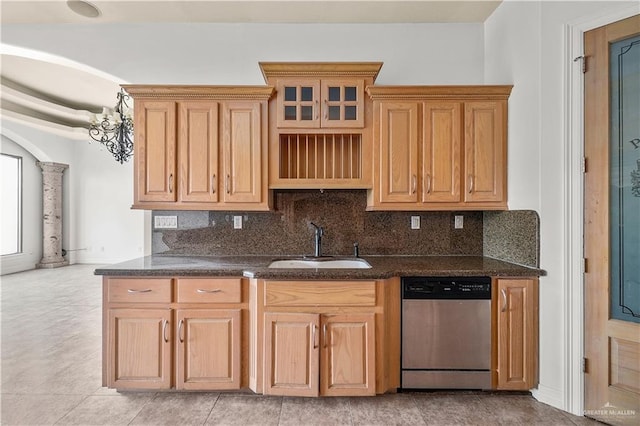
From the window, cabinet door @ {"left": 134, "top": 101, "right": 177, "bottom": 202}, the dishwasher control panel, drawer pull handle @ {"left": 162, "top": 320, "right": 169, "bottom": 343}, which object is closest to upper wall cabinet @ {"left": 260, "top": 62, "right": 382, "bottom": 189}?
cabinet door @ {"left": 134, "top": 101, "right": 177, "bottom": 202}

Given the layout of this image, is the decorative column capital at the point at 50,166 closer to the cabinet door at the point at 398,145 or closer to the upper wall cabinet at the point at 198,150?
the upper wall cabinet at the point at 198,150

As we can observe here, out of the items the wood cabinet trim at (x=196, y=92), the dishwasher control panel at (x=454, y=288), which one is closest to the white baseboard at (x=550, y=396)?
the dishwasher control panel at (x=454, y=288)

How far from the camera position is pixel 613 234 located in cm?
211

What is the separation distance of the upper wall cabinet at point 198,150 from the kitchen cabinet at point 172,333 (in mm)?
657

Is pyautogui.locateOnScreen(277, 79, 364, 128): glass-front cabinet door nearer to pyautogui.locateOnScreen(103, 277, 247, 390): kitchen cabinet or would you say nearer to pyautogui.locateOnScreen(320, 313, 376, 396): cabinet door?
pyautogui.locateOnScreen(103, 277, 247, 390): kitchen cabinet

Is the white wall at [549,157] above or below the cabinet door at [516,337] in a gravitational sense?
above

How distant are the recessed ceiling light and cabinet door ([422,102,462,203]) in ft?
9.16

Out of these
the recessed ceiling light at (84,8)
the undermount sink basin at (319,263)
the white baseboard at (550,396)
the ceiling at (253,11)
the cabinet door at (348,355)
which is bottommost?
the white baseboard at (550,396)

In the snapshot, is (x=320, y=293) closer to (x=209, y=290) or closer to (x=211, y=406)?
(x=209, y=290)

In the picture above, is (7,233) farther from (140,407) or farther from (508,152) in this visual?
(508,152)

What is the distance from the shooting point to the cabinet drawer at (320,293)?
2246 mm

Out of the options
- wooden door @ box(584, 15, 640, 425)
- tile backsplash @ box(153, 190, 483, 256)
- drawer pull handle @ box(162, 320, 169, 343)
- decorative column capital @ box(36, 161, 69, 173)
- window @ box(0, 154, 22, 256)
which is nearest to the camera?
wooden door @ box(584, 15, 640, 425)

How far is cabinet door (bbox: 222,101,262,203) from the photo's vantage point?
104 inches

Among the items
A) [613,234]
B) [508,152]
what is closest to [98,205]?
[508,152]
